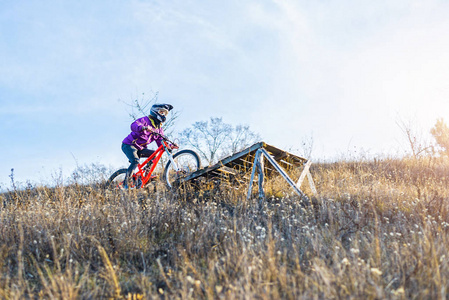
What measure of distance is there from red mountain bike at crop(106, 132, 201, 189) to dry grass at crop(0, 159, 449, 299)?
49.7 inches

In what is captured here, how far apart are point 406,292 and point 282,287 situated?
45.7 inches

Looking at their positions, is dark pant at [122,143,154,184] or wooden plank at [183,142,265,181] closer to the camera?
wooden plank at [183,142,265,181]

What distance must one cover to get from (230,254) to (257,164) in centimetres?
354

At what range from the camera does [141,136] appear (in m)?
8.89

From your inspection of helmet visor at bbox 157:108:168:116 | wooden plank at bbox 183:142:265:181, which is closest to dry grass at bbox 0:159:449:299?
wooden plank at bbox 183:142:265:181

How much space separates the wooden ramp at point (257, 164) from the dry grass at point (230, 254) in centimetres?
58

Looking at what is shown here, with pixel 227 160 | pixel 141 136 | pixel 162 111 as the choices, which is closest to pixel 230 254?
pixel 227 160

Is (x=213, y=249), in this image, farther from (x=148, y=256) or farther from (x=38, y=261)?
(x=38, y=261)

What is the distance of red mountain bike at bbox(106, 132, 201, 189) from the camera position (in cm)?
805

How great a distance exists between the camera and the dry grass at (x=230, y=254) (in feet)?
9.77

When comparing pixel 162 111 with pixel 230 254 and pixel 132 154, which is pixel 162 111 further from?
pixel 230 254

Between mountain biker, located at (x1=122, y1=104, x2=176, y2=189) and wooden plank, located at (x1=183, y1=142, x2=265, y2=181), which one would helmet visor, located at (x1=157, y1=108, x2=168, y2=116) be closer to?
mountain biker, located at (x1=122, y1=104, x2=176, y2=189)

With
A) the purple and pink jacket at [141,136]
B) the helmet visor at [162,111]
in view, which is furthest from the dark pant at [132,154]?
the helmet visor at [162,111]

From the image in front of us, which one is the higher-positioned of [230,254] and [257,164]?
[257,164]
